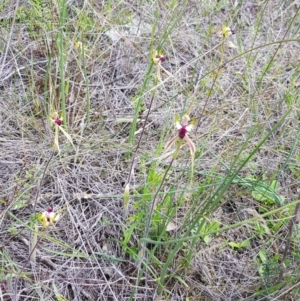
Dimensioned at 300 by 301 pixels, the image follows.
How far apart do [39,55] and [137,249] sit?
0.88m

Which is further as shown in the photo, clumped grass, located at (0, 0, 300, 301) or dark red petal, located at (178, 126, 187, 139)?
clumped grass, located at (0, 0, 300, 301)

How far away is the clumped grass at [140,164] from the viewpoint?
3.69ft

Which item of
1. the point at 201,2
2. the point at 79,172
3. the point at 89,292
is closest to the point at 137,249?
Result: the point at 89,292

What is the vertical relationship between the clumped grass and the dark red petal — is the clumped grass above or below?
below

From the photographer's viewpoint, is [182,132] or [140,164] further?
[140,164]

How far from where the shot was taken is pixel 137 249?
1187 mm

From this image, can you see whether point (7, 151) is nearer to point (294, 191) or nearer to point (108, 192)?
point (108, 192)

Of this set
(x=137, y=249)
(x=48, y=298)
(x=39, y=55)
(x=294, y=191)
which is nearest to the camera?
(x=48, y=298)

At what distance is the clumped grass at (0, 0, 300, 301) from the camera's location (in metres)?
1.13

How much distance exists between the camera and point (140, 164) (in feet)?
4.61

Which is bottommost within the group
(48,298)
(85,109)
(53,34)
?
(48,298)

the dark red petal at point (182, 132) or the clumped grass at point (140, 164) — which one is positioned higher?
the dark red petal at point (182, 132)

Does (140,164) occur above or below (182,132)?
below

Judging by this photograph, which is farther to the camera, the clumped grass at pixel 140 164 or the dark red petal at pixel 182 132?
the clumped grass at pixel 140 164
